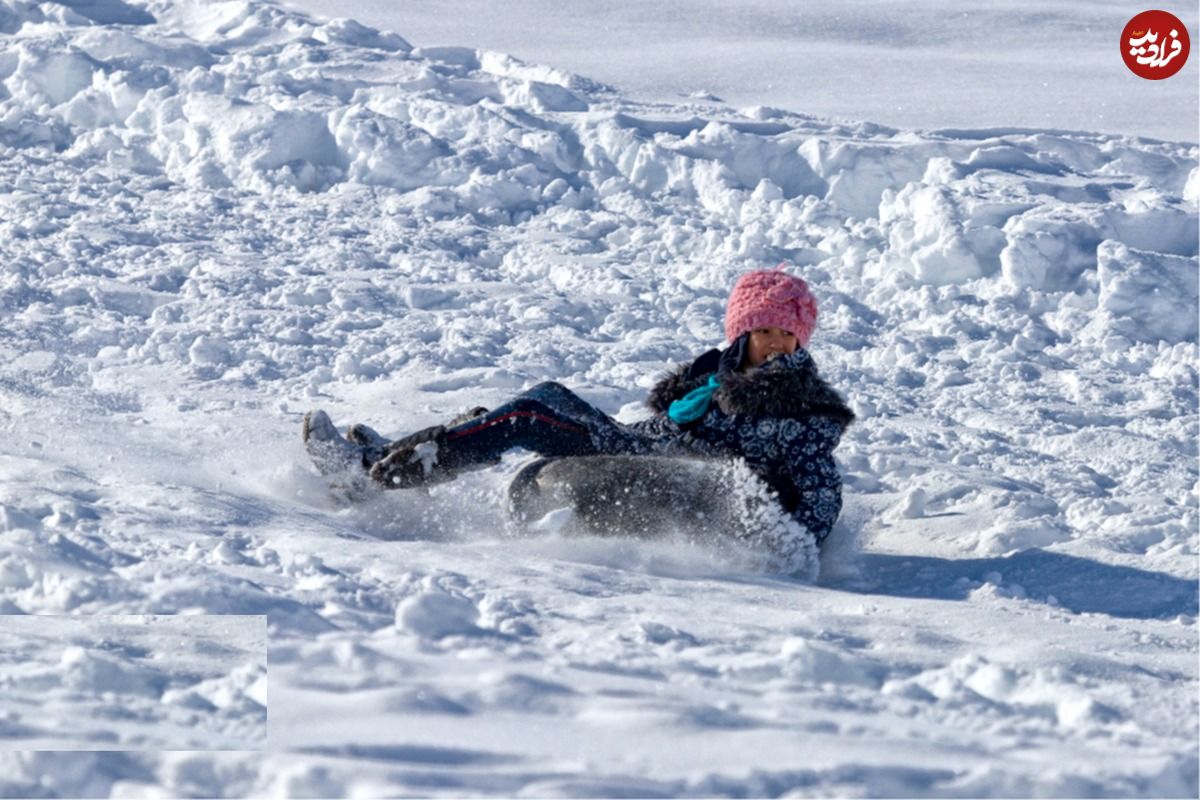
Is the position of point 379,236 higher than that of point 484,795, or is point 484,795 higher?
point 379,236

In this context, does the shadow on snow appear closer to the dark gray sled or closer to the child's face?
the dark gray sled

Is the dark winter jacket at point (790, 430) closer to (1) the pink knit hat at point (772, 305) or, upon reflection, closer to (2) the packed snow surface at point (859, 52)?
(1) the pink knit hat at point (772, 305)

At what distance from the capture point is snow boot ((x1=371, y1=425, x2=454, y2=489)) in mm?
4555

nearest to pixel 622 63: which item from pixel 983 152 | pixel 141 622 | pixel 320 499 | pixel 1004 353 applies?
pixel 983 152

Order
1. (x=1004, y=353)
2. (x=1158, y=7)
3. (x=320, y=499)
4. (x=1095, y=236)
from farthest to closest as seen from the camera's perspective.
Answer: (x=1158, y=7) < (x=1095, y=236) < (x=1004, y=353) < (x=320, y=499)

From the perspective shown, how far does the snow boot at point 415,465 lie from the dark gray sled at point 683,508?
1.15ft

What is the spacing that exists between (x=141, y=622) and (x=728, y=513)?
1.82m

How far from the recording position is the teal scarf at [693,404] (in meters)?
4.71

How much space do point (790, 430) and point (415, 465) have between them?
113 cm

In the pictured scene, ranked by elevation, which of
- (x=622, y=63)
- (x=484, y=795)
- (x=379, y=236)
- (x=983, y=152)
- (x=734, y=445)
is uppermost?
(x=622, y=63)

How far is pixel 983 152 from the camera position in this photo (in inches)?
348

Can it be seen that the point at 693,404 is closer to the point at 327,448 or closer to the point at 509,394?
the point at 327,448

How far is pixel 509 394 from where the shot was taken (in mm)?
6082

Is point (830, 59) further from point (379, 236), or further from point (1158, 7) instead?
point (379, 236)
